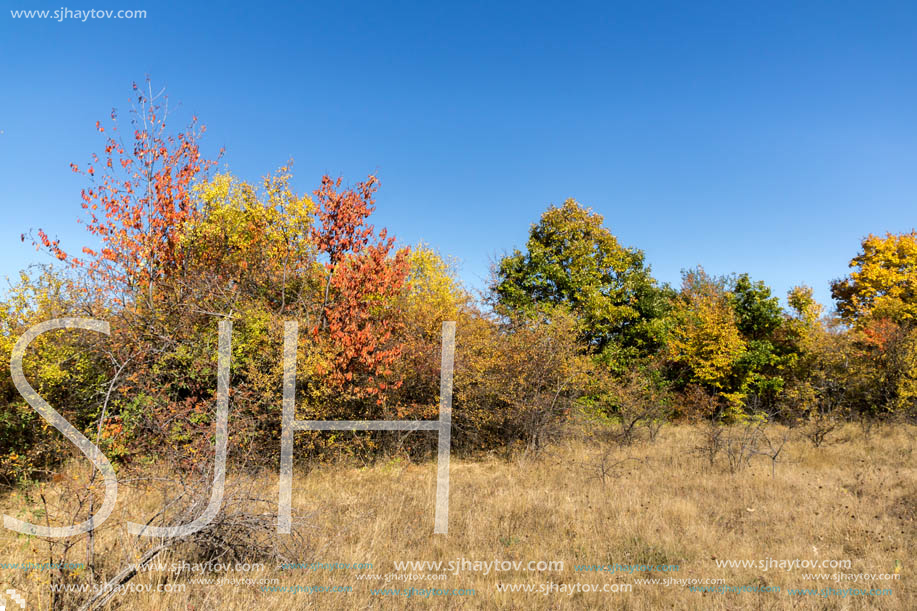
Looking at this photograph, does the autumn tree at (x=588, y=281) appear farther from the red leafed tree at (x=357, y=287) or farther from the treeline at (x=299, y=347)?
the red leafed tree at (x=357, y=287)

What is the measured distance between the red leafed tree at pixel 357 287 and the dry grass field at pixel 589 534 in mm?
2439

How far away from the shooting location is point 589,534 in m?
7.05

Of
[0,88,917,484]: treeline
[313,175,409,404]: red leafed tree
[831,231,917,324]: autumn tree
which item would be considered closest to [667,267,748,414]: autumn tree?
[0,88,917,484]: treeline

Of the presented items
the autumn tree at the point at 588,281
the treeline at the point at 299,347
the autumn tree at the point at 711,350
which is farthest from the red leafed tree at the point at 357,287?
the autumn tree at the point at 711,350

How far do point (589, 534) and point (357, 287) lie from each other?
24.8ft

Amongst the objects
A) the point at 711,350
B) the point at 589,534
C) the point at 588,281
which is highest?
the point at 588,281

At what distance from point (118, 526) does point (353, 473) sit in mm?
5130

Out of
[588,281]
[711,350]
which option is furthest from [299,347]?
[711,350]

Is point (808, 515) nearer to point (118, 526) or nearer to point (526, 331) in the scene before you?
point (526, 331)

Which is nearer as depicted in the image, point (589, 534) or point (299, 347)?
point (589, 534)

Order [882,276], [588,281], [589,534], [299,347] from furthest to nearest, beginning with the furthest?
[882,276] → [588,281] → [299,347] → [589,534]

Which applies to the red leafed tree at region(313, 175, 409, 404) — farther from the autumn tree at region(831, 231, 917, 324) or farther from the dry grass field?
the autumn tree at region(831, 231, 917, 324)

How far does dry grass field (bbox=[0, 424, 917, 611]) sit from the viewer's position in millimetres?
5062

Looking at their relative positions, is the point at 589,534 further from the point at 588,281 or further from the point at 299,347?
the point at 588,281
